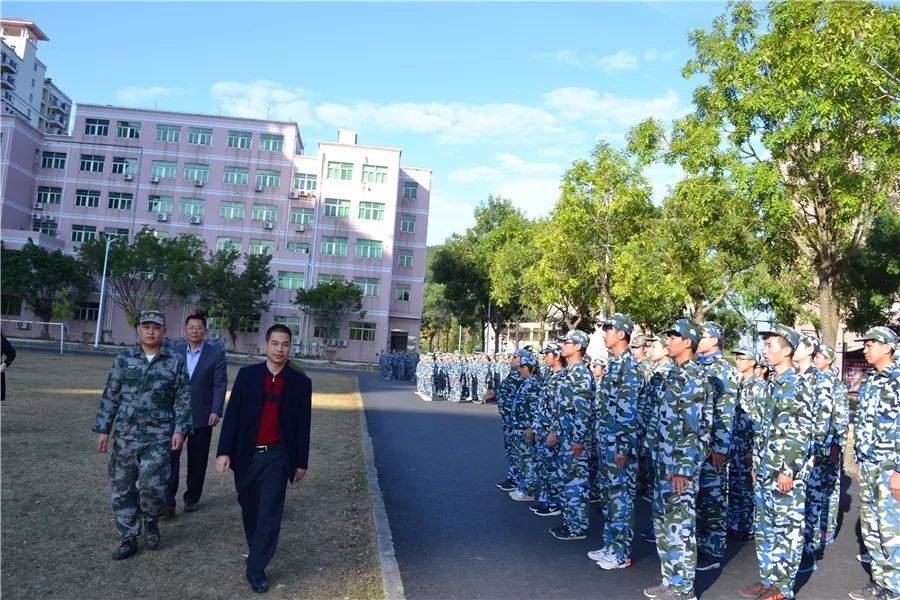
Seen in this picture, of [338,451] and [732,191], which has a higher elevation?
[732,191]

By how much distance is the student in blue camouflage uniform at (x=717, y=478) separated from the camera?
6297 mm

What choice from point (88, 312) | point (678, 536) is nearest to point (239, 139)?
point (88, 312)

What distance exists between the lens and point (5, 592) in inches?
194

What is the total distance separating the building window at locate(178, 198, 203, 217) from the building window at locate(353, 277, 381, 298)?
12504 mm

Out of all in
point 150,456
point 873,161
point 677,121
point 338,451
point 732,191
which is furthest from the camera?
point 677,121

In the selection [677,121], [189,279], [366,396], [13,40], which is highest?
[13,40]

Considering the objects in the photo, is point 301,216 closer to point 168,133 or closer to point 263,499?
point 168,133

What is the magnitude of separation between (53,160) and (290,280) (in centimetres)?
1955

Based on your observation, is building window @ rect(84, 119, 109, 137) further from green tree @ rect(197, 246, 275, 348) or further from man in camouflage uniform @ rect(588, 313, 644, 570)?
man in camouflage uniform @ rect(588, 313, 644, 570)

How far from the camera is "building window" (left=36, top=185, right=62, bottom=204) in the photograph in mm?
54156

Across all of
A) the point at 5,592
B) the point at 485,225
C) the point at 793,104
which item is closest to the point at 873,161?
the point at 793,104

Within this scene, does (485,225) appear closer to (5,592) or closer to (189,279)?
(189,279)

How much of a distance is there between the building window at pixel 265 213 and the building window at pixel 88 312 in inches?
499

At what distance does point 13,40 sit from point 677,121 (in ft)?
262
